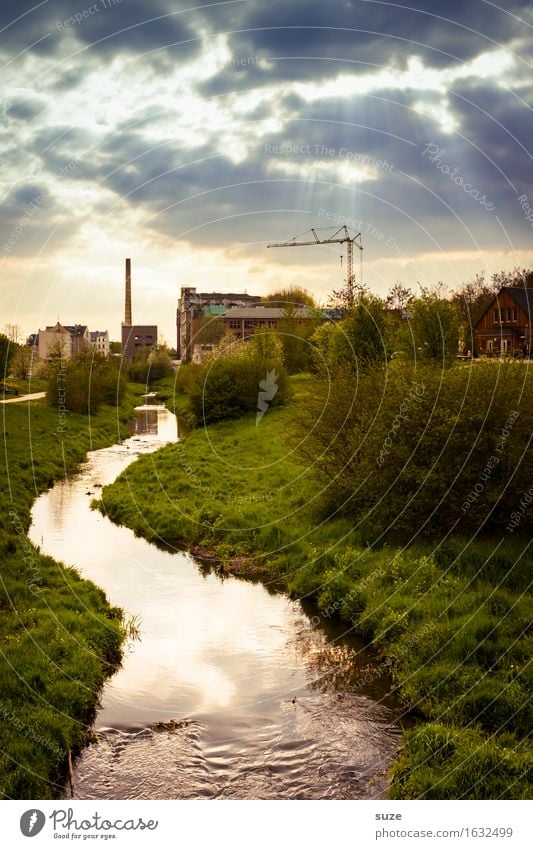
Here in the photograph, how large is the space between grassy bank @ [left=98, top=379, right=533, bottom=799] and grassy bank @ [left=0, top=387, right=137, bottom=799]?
4.61 m

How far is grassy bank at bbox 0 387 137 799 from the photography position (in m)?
9.83

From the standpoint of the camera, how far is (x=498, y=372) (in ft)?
57.2

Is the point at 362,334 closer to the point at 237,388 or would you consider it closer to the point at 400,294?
the point at 237,388

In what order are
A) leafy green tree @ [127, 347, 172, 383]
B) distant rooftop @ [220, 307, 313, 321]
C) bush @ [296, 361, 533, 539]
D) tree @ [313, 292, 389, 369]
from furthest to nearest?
distant rooftop @ [220, 307, 313, 321], leafy green tree @ [127, 347, 172, 383], tree @ [313, 292, 389, 369], bush @ [296, 361, 533, 539]

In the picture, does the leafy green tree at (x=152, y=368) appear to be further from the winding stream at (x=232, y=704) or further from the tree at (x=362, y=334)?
the winding stream at (x=232, y=704)

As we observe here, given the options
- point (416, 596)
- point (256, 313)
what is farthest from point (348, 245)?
point (416, 596)

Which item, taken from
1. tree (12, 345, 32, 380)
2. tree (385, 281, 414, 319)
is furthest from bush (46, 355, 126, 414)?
tree (385, 281, 414, 319)

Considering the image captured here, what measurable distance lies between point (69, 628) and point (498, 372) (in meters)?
11.3

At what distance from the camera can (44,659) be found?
12.4 m

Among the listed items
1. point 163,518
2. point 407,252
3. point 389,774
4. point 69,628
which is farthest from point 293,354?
point 389,774

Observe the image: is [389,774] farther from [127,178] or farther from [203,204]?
[203,204]
